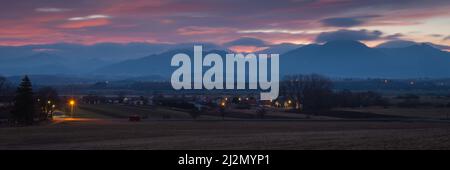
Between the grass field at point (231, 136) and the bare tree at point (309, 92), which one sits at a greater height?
the bare tree at point (309, 92)

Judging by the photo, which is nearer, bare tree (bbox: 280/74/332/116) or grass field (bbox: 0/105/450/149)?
grass field (bbox: 0/105/450/149)

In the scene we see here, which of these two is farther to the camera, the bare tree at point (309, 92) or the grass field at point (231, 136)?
the bare tree at point (309, 92)

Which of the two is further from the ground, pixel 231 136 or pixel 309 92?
pixel 309 92

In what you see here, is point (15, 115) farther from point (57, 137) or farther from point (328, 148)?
point (328, 148)

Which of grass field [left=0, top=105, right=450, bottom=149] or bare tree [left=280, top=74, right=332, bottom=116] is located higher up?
bare tree [left=280, top=74, right=332, bottom=116]

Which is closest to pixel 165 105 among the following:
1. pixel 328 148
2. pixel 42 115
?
pixel 42 115

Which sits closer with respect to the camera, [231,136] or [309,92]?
[231,136]

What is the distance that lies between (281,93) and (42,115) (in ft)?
234
